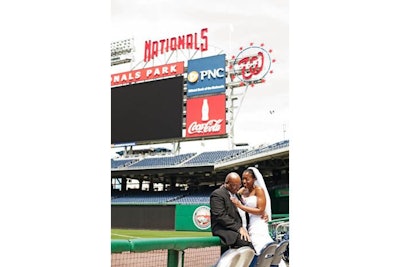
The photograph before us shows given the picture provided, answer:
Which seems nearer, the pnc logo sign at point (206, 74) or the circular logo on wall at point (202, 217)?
the circular logo on wall at point (202, 217)

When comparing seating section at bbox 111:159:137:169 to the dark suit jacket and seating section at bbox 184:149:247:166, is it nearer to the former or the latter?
seating section at bbox 184:149:247:166

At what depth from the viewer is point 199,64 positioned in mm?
12344

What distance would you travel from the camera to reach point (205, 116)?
38.6 feet

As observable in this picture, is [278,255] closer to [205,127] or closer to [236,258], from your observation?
[236,258]

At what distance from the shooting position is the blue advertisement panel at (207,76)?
11.9 m

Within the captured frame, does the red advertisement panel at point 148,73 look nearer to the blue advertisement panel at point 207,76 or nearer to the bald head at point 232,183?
the blue advertisement panel at point 207,76

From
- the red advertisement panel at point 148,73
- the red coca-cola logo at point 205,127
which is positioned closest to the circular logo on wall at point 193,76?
the red advertisement panel at point 148,73

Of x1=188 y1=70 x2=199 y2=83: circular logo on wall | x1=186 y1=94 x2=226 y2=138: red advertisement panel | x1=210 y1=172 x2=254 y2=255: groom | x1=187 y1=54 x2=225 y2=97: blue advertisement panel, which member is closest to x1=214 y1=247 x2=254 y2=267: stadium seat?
x1=210 y1=172 x2=254 y2=255: groom

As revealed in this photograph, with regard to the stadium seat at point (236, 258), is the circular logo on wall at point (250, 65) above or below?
above

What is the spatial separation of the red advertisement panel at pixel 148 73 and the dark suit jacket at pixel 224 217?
1094 centimetres
